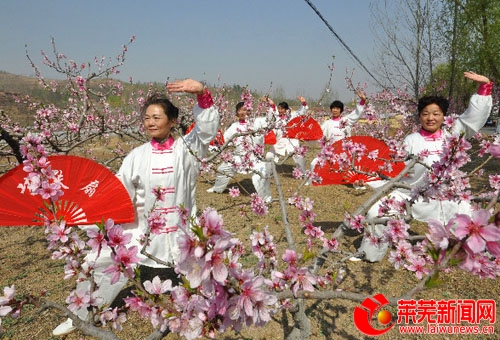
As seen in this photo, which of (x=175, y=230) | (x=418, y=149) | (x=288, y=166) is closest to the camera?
(x=175, y=230)

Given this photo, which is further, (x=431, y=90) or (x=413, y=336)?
(x=431, y=90)

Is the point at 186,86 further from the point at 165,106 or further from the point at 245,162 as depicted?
the point at 245,162

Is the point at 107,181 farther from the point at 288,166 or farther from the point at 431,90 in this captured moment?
the point at 431,90

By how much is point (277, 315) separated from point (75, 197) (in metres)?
2.35

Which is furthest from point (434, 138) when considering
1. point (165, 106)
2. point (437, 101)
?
point (165, 106)

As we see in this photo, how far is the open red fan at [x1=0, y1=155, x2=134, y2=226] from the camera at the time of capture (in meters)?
2.46

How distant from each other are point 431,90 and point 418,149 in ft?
25.0

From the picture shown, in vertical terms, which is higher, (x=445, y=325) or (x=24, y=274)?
(x=445, y=325)

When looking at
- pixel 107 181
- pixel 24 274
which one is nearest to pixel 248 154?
pixel 107 181

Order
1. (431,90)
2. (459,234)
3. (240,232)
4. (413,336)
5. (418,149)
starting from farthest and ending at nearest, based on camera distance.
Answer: (431,90) < (240,232) < (418,149) < (413,336) < (459,234)

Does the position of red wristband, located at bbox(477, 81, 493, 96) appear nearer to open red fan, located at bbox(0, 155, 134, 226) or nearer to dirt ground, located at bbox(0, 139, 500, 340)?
dirt ground, located at bbox(0, 139, 500, 340)

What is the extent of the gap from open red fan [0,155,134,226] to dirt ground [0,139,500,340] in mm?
943

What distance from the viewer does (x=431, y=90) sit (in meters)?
10.0

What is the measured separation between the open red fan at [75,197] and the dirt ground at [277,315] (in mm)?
943
